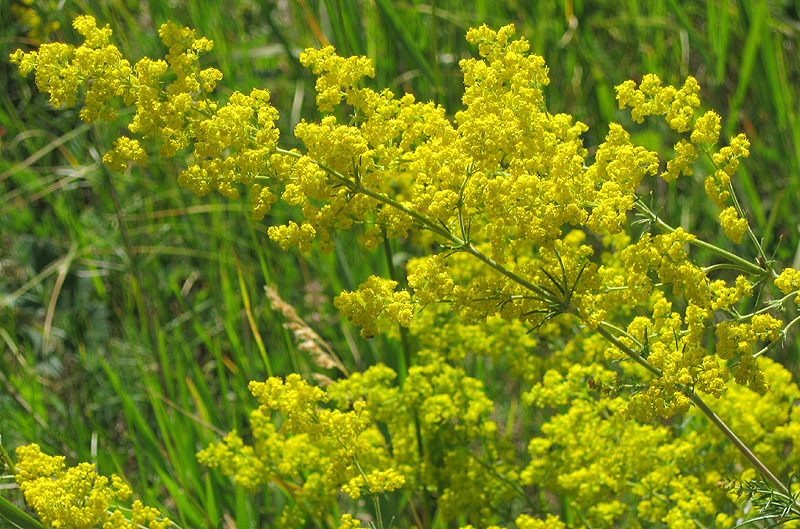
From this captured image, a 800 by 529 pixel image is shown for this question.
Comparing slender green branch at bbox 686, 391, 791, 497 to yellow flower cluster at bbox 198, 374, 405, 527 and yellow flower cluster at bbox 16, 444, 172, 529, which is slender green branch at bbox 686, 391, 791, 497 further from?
yellow flower cluster at bbox 16, 444, 172, 529

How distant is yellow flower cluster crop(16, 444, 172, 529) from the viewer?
2043 mm

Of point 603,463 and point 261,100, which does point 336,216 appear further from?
point 603,463

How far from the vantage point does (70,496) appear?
81.2 inches

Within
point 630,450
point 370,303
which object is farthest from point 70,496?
point 630,450

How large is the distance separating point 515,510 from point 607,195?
2212 millimetres

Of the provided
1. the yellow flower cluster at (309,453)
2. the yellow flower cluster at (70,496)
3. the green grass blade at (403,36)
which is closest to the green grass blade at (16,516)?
the yellow flower cluster at (70,496)

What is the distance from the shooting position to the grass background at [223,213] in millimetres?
3580

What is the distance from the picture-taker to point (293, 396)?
7.20 ft

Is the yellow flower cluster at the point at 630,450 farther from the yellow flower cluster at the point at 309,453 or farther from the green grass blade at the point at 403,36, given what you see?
the green grass blade at the point at 403,36

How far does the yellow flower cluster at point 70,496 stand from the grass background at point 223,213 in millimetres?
1067

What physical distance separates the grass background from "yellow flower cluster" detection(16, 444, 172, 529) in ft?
3.50

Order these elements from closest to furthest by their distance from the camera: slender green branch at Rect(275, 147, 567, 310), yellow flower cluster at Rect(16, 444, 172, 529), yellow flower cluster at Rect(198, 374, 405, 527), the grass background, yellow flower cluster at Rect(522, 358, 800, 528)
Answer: slender green branch at Rect(275, 147, 567, 310) < yellow flower cluster at Rect(16, 444, 172, 529) < yellow flower cluster at Rect(198, 374, 405, 527) < yellow flower cluster at Rect(522, 358, 800, 528) < the grass background

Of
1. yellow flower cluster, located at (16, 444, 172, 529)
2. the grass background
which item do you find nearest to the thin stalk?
yellow flower cluster, located at (16, 444, 172, 529)

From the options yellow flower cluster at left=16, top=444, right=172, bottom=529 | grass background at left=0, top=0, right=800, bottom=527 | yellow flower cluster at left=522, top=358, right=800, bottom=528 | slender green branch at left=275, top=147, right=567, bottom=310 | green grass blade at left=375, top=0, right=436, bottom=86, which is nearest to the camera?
slender green branch at left=275, top=147, right=567, bottom=310
